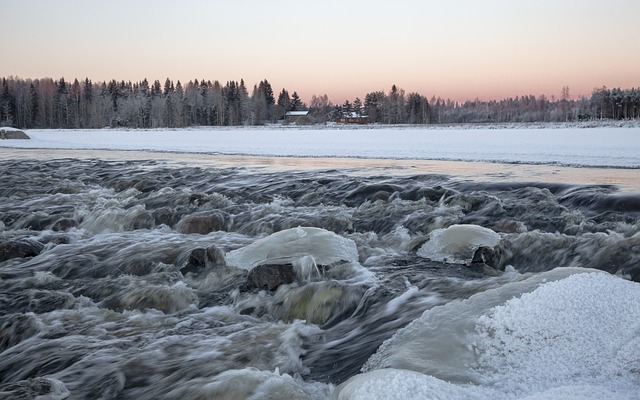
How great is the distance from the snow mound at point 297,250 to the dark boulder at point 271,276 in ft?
0.67

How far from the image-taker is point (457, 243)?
6211mm

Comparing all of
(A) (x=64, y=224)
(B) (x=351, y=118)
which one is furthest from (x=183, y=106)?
(A) (x=64, y=224)

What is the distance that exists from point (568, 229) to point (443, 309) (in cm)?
447

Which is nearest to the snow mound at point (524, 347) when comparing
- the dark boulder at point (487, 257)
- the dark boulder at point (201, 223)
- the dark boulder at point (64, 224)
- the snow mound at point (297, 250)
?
the dark boulder at point (487, 257)

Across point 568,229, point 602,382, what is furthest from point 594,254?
point 602,382

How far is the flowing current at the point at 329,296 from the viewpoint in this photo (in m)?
2.69

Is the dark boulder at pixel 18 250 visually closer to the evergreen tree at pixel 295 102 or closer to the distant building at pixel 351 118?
the distant building at pixel 351 118

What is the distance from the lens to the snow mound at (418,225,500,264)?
19.5ft

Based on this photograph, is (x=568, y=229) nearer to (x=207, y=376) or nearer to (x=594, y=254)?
(x=594, y=254)

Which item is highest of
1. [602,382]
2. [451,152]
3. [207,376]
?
[451,152]

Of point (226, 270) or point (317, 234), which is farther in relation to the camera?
point (317, 234)

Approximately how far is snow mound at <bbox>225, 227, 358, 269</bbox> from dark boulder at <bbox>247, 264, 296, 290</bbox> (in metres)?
0.20

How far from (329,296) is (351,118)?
11085 centimetres

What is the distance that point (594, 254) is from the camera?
5801 mm
